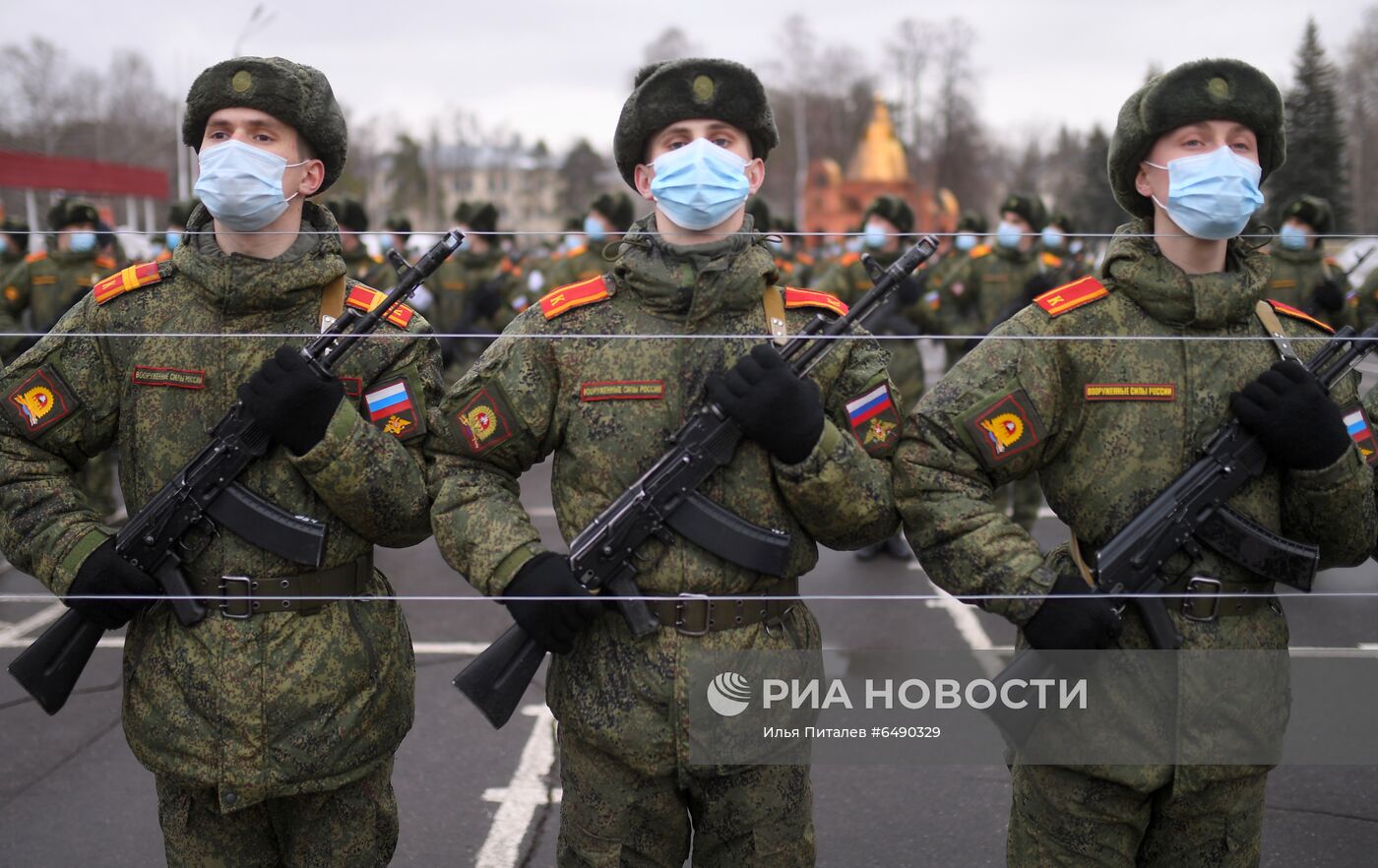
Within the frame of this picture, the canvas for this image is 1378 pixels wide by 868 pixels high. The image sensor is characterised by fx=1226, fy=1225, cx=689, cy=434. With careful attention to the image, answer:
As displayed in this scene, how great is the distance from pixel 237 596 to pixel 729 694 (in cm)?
109

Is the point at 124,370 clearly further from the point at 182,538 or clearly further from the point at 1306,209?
the point at 1306,209

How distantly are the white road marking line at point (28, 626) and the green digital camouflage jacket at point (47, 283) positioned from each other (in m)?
3.63

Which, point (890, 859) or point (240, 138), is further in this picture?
point (890, 859)

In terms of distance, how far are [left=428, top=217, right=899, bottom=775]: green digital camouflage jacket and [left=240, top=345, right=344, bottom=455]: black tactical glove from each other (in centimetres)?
25

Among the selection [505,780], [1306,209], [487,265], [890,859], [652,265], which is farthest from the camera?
[487,265]

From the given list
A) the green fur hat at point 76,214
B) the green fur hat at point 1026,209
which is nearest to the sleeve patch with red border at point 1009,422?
the green fur hat at point 1026,209

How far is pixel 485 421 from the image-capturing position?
8.43 feet

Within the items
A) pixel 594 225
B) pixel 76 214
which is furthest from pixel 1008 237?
pixel 76 214

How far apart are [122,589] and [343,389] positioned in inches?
25.4

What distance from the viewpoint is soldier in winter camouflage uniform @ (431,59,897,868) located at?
250cm

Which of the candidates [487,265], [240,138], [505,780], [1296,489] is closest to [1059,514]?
[1296,489]

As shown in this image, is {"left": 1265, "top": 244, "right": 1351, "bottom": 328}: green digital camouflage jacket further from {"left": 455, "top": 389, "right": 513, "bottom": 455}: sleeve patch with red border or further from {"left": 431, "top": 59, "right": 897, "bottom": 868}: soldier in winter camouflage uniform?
{"left": 455, "top": 389, "right": 513, "bottom": 455}: sleeve patch with red border

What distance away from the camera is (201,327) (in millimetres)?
2713

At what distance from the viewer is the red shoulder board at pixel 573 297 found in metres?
2.62
